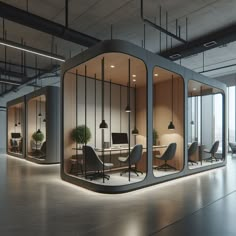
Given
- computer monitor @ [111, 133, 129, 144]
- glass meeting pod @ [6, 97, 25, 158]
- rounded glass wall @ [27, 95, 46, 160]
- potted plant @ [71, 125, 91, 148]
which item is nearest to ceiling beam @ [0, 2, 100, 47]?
potted plant @ [71, 125, 91, 148]

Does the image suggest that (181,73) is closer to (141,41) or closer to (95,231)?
(141,41)

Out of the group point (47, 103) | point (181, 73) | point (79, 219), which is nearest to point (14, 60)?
point (47, 103)

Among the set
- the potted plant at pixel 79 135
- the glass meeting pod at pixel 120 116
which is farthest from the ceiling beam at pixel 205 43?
the potted plant at pixel 79 135

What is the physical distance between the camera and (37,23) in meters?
5.93

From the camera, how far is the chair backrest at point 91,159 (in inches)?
221

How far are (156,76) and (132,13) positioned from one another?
77.7 inches

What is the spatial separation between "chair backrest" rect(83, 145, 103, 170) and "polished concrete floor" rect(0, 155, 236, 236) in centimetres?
63

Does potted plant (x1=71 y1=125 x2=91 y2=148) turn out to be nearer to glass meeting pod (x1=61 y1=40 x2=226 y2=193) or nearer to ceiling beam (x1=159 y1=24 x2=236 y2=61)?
glass meeting pod (x1=61 y1=40 x2=226 y2=193)

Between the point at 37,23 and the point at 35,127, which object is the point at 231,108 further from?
the point at 37,23

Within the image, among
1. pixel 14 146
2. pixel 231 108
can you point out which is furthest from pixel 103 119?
pixel 231 108

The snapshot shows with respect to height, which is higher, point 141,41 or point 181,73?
point 141,41

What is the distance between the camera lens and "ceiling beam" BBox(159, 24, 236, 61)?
695 centimetres

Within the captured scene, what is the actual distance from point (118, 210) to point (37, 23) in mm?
4773

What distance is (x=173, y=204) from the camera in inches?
167
